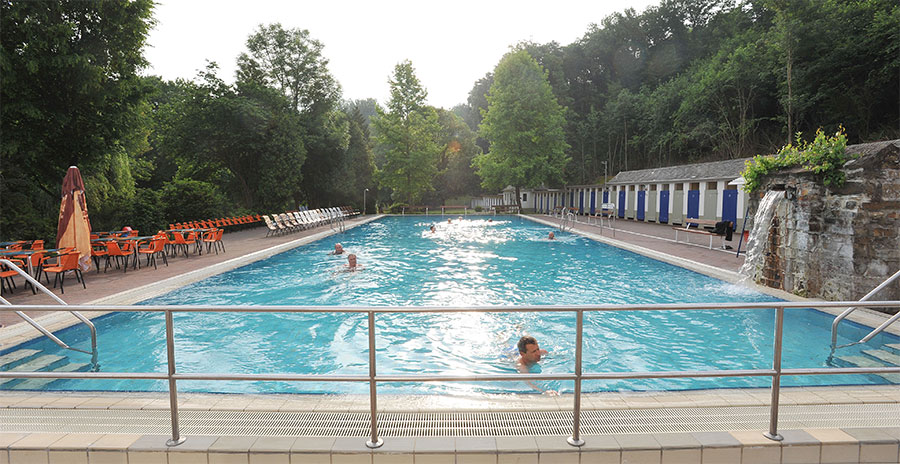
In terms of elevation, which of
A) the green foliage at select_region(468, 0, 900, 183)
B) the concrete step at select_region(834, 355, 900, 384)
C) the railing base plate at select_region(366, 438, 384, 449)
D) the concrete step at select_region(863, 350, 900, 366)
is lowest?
the concrete step at select_region(834, 355, 900, 384)

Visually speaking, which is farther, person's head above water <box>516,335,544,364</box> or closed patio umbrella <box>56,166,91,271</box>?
closed patio umbrella <box>56,166,91,271</box>

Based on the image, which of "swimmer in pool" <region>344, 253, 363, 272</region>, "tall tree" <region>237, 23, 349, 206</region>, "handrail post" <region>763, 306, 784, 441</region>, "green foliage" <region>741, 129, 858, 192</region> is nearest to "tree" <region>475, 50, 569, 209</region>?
"tall tree" <region>237, 23, 349, 206</region>

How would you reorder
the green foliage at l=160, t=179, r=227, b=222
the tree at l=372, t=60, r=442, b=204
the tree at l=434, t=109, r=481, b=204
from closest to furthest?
the green foliage at l=160, t=179, r=227, b=222 → the tree at l=372, t=60, r=442, b=204 → the tree at l=434, t=109, r=481, b=204

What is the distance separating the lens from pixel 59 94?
13844mm

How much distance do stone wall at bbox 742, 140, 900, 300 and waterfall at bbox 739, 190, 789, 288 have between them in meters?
0.04

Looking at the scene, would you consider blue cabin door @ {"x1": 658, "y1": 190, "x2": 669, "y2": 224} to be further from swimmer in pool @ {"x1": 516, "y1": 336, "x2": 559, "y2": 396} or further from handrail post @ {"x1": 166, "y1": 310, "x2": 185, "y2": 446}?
handrail post @ {"x1": 166, "y1": 310, "x2": 185, "y2": 446}

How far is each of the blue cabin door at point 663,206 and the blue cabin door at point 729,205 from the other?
509cm

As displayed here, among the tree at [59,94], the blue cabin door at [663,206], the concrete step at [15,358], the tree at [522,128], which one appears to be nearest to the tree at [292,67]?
the tree at [522,128]

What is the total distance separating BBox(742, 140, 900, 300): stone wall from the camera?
23.9 ft

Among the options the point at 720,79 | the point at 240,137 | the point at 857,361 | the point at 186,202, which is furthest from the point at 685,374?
the point at 720,79

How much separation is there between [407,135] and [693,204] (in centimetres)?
2961

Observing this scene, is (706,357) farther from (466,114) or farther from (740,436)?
(466,114)

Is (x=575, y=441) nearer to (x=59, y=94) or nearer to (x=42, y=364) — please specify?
(x=42, y=364)

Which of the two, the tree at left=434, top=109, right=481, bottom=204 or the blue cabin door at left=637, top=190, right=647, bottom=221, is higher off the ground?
the tree at left=434, top=109, right=481, bottom=204
